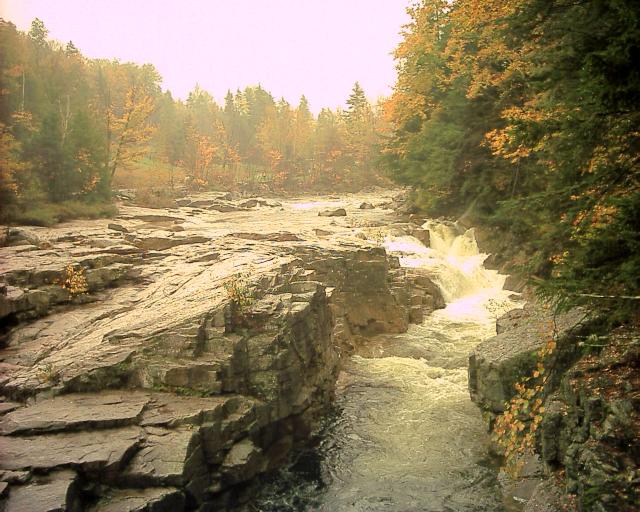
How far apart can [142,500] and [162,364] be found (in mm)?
2786

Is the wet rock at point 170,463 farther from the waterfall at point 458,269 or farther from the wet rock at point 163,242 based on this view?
the waterfall at point 458,269

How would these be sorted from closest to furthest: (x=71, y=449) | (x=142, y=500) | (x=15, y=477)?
(x=15, y=477) < (x=142, y=500) < (x=71, y=449)

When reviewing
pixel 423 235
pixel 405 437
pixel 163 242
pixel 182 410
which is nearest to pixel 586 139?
pixel 405 437

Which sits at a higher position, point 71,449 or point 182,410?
point 182,410

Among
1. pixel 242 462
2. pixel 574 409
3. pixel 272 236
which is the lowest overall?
pixel 242 462

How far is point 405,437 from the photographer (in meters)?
10.6

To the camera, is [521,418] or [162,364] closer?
[521,418]

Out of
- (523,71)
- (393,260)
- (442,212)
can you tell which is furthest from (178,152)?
(523,71)

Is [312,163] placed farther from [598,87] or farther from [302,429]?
[598,87]

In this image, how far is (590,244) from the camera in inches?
230

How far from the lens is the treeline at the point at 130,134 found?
81.5 feet

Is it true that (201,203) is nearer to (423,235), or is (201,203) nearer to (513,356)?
(423,235)

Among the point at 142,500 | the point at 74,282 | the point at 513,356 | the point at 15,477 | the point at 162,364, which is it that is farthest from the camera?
the point at 74,282

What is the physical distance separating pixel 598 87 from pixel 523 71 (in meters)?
11.1
